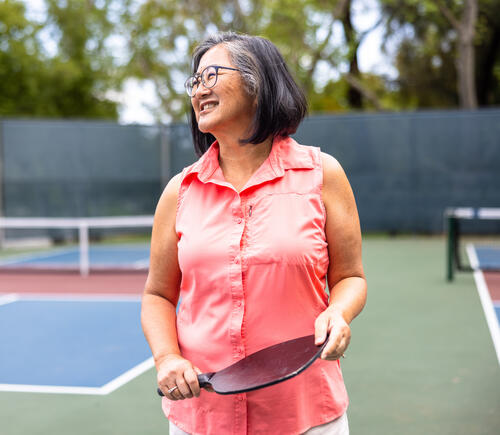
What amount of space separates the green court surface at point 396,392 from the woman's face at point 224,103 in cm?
257

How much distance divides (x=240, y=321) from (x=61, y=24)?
28.5 m

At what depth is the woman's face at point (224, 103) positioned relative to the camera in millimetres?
1581

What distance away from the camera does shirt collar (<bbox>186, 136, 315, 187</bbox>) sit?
1569 mm

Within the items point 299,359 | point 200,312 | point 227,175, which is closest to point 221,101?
point 227,175

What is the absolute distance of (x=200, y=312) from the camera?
62.0 inches

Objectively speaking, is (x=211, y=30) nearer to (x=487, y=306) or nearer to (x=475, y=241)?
(x=475, y=241)

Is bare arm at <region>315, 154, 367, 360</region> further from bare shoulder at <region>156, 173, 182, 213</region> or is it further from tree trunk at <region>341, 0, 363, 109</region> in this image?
tree trunk at <region>341, 0, 363, 109</region>

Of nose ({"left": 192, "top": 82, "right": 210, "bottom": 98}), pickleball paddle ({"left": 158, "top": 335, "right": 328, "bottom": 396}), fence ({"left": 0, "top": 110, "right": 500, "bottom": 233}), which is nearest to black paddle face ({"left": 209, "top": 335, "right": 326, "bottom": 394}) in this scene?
pickleball paddle ({"left": 158, "top": 335, "right": 328, "bottom": 396})

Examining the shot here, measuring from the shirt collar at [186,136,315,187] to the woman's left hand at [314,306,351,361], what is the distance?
35 cm

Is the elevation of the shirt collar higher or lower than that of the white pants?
higher

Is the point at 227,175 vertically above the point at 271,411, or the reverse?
the point at 227,175

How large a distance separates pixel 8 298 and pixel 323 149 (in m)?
7.70

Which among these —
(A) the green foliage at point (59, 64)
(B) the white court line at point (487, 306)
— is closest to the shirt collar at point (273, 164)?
(B) the white court line at point (487, 306)

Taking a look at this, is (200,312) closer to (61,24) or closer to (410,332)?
(410,332)
